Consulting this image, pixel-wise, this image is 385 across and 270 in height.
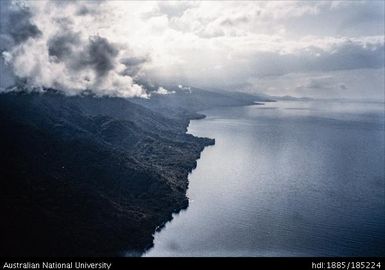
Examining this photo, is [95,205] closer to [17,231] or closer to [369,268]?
[17,231]

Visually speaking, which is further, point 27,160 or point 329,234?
point 27,160

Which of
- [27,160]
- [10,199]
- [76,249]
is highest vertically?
[27,160]

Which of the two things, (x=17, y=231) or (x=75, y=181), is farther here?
(x=75, y=181)

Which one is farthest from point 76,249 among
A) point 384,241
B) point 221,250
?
point 384,241

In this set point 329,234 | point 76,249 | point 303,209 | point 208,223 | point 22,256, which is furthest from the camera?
point 303,209

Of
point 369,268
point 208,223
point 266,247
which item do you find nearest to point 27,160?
point 208,223

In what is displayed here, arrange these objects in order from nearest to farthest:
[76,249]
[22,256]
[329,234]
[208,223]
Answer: [22,256] → [76,249] → [329,234] → [208,223]

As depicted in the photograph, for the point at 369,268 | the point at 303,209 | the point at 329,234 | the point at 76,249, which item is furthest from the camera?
the point at 303,209

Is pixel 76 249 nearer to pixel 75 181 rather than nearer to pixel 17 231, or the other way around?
pixel 17 231

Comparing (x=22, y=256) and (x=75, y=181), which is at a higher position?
(x=75, y=181)
